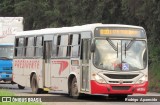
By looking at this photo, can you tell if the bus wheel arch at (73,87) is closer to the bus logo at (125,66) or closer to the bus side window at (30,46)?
the bus logo at (125,66)

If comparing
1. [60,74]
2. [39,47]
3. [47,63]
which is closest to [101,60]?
[60,74]

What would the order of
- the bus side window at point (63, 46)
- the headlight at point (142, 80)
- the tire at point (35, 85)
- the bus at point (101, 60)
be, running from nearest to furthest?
the bus at point (101, 60), the headlight at point (142, 80), the bus side window at point (63, 46), the tire at point (35, 85)

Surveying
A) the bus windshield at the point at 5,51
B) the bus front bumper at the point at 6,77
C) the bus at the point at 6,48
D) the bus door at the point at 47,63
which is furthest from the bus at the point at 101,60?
the bus front bumper at the point at 6,77

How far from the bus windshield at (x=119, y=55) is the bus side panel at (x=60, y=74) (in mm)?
2289

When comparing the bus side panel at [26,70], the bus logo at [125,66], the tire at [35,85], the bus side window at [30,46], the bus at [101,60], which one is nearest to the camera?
the bus at [101,60]

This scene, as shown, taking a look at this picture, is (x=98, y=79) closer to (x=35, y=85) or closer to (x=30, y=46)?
(x=35, y=85)

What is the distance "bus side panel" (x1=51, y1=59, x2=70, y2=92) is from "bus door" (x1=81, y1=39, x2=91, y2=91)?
1.36 m

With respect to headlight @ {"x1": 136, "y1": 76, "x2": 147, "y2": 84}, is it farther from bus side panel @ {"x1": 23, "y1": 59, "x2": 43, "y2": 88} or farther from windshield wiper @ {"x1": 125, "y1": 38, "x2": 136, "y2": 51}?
bus side panel @ {"x1": 23, "y1": 59, "x2": 43, "y2": 88}

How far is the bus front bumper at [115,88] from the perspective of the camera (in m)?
20.8

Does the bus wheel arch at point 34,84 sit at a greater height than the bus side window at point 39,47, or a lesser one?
lesser

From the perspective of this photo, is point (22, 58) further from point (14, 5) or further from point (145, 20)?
point (14, 5)

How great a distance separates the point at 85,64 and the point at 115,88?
5.18 ft

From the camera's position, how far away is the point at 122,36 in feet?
70.7

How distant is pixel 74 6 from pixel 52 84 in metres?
24.9
